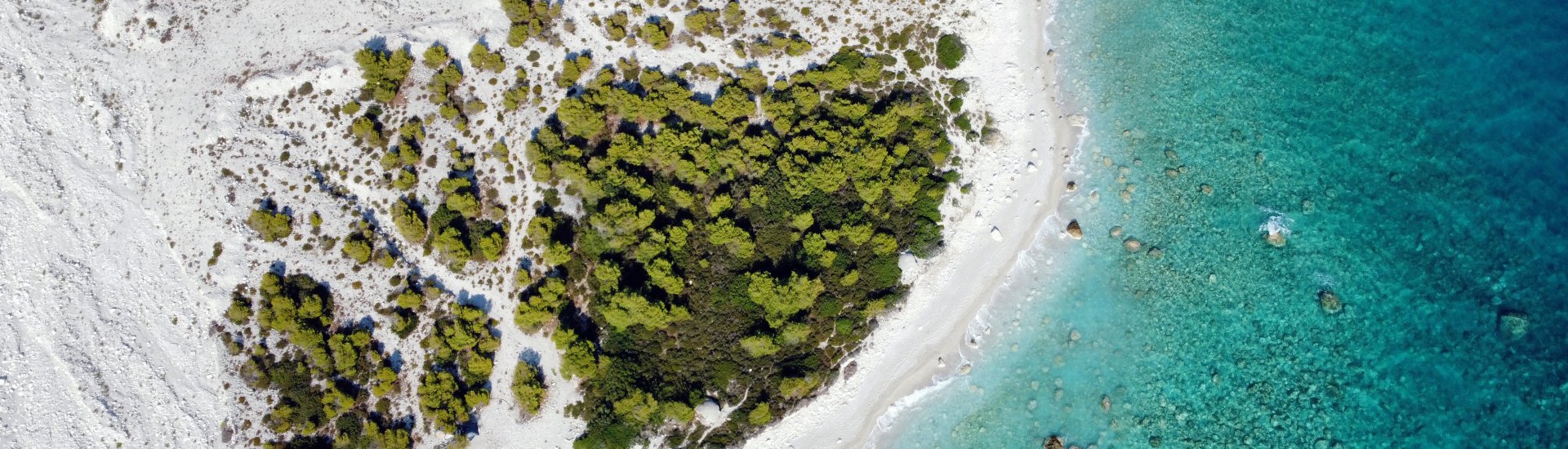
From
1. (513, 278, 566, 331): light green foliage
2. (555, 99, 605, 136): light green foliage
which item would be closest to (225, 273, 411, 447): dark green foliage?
(513, 278, 566, 331): light green foliage

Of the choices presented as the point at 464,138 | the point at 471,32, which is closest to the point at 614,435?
the point at 464,138

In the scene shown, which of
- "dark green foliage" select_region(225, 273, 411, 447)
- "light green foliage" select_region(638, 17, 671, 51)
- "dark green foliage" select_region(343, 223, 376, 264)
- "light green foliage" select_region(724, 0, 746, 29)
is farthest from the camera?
"light green foliage" select_region(724, 0, 746, 29)

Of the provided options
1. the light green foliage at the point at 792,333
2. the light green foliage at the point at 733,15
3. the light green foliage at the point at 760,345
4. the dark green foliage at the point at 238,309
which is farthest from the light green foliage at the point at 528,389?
the light green foliage at the point at 733,15

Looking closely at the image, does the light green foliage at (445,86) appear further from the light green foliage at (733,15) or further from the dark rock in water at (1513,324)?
the dark rock in water at (1513,324)

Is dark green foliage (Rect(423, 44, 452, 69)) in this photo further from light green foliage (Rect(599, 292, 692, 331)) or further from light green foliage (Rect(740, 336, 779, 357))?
light green foliage (Rect(740, 336, 779, 357))

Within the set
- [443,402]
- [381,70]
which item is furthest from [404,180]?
[443,402]

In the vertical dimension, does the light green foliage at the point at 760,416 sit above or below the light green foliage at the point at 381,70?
below
